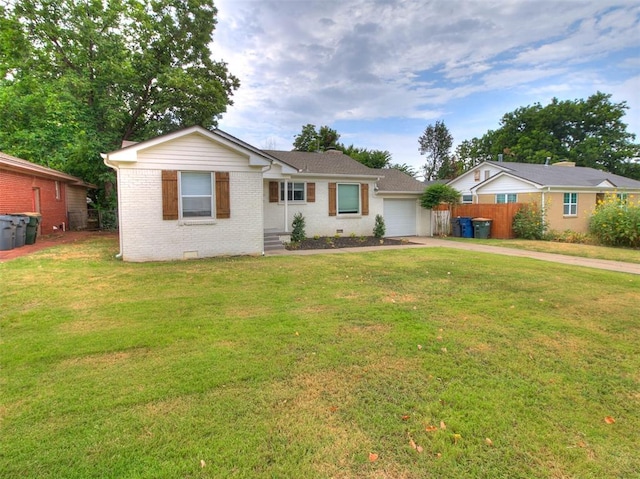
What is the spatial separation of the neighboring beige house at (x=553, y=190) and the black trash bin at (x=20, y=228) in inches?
874

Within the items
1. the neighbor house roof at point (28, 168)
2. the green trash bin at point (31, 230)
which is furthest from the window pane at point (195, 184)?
the neighbor house roof at point (28, 168)

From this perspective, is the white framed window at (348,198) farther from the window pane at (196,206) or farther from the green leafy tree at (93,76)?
the green leafy tree at (93,76)

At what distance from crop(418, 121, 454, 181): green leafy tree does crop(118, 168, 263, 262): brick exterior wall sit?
48.2 meters

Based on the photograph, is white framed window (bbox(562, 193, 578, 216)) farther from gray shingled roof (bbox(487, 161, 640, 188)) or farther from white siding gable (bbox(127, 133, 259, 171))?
white siding gable (bbox(127, 133, 259, 171))

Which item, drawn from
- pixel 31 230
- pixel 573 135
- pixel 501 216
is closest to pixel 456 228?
pixel 501 216

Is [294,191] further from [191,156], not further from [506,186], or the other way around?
[506,186]

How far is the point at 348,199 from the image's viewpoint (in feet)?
54.1

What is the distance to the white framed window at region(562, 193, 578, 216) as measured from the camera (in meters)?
19.4

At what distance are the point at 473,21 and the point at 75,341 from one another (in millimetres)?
13686

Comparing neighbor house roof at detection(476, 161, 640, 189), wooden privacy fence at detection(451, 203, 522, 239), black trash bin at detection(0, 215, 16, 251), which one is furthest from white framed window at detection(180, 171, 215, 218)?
neighbor house roof at detection(476, 161, 640, 189)

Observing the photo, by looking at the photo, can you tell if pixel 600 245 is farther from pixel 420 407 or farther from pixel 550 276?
pixel 420 407

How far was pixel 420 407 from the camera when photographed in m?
2.84

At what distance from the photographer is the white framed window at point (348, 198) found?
1630cm

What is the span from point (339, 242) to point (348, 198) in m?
2.83
